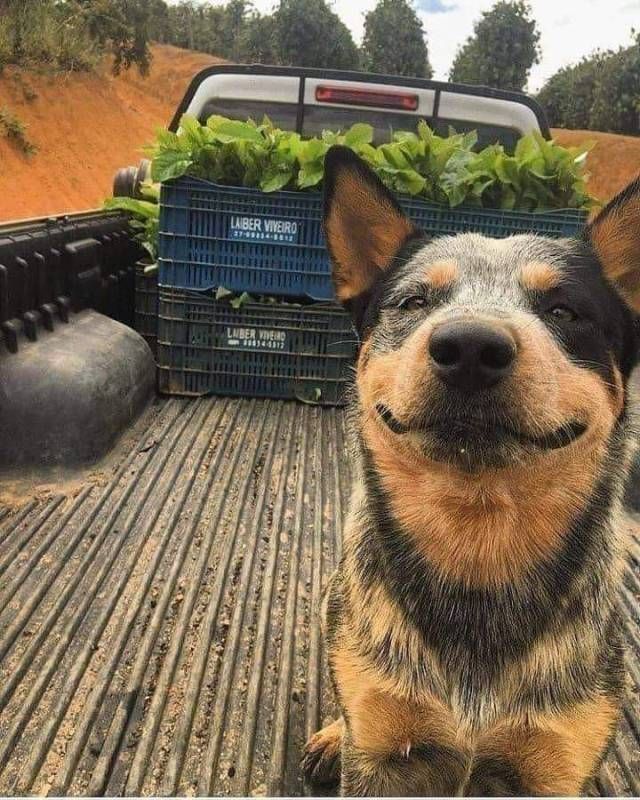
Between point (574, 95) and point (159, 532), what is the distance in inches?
1832

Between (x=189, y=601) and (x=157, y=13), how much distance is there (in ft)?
153

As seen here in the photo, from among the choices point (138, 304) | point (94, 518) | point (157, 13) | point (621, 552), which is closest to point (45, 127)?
point (157, 13)

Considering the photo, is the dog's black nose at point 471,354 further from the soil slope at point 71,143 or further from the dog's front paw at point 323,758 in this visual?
the soil slope at point 71,143

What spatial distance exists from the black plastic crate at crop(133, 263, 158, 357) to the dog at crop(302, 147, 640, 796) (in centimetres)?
318

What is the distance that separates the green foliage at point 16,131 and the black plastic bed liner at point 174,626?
73.2ft

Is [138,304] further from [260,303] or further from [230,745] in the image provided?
[230,745]

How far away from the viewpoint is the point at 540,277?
1.80 meters

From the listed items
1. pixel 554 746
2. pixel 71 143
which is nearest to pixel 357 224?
pixel 554 746

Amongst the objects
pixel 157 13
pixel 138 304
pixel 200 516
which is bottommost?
pixel 200 516

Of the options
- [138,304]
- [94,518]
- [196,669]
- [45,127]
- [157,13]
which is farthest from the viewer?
[157,13]

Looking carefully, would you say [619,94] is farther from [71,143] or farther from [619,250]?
[619,250]

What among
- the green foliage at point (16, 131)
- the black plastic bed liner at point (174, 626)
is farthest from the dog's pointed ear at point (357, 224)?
the green foliage at point (16, 131)

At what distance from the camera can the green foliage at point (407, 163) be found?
402 centimetres

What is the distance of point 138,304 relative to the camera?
4953mm
